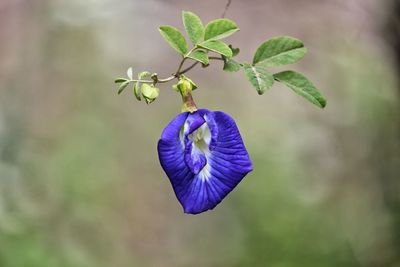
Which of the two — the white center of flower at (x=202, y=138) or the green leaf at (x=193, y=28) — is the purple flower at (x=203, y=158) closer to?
the white center of flower at (x=202, y=138)

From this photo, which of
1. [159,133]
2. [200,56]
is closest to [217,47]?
[200,56]

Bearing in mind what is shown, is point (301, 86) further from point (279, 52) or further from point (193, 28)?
point (193, 28)

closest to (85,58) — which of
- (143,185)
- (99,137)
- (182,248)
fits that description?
(99,137)

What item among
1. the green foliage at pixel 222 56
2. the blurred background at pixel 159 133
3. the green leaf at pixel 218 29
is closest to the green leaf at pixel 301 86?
the green foliage at pixel 222 56

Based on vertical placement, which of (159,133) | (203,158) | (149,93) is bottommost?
(203,158)

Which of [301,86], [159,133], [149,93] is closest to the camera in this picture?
[149,93]

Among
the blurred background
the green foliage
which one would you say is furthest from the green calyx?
the blurred background

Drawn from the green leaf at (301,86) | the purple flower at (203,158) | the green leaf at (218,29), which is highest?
the green leaf at (218,29)
